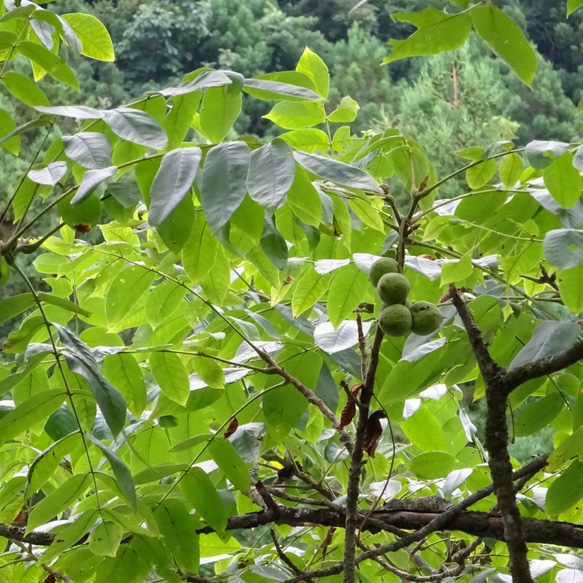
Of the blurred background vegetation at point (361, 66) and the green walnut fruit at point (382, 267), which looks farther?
the blurred background vegetation at point (361, 66)

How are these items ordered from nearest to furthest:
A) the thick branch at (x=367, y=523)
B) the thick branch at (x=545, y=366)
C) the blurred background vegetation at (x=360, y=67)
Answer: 1. the thick branch at (x=545, y=366)
2. the thick branch at (x=367, y=523)
3. the blurred background vegetation at (x=360, y=67)

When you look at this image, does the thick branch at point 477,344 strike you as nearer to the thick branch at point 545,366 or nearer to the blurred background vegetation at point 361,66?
the thick branch at point 545,366

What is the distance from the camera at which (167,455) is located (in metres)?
0.80

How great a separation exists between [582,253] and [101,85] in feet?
33.9

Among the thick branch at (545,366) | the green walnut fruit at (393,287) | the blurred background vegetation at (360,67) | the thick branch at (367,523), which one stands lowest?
the thick branch at (367,523)

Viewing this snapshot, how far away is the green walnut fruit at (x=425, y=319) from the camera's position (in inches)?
23.7

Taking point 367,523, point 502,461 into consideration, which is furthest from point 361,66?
point 502,461

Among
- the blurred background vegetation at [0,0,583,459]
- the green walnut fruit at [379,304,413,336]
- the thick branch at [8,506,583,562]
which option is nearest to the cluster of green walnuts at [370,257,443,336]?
the green walnut fruit at [379,304,413,336]

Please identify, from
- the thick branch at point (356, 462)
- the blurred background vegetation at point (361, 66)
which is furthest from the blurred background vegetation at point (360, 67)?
the thick branch at point (356, 462)

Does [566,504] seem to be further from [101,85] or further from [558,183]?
[101,85]

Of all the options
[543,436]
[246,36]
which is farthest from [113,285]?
[246,36]

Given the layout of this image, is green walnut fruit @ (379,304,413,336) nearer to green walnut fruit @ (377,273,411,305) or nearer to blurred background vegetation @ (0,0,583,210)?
green walnut fruit @ (377,273,411,305)

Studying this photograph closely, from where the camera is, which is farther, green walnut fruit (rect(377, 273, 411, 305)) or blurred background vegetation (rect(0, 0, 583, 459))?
blurred background vegetation (rect(0, 0, 583, 459))

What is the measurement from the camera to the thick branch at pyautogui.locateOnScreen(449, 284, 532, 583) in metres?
0.56
